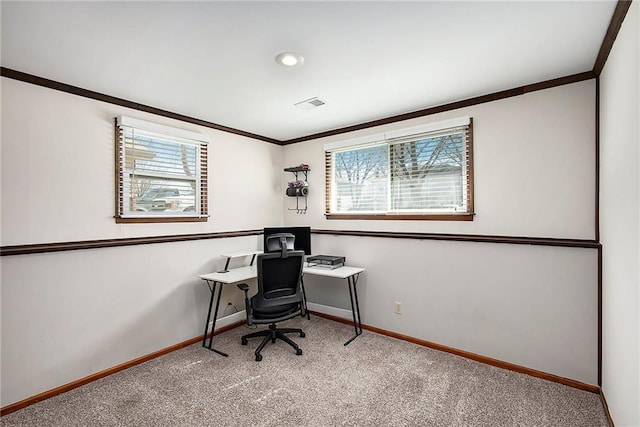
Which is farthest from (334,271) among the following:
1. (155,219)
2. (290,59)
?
(290,59)

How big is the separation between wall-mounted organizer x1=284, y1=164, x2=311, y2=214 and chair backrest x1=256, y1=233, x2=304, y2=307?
132 centimetres

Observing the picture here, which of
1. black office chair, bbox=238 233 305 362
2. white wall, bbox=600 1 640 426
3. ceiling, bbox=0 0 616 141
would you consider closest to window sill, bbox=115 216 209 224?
black office chair, bbox=238 233 305 362

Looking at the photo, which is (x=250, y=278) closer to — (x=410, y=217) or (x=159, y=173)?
(x=159, y=173)

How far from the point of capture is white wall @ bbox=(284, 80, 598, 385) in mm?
2428

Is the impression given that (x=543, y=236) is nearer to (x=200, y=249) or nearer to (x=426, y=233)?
(x=426, y=233)

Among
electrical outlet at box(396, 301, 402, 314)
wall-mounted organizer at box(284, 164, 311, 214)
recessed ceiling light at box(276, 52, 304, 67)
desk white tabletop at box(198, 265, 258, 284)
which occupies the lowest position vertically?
electrical outlet at box(396, 301, 402, 314)

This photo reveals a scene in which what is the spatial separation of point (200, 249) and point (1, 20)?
2323 millimetres

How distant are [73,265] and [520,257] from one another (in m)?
3.66

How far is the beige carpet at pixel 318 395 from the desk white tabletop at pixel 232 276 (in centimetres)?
71

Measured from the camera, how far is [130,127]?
2.91 metres

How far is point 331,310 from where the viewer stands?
13.1 ft

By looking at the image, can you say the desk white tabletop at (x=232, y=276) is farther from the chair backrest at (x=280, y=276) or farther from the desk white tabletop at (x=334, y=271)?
the desk white tabletop at (x=334, y=271)

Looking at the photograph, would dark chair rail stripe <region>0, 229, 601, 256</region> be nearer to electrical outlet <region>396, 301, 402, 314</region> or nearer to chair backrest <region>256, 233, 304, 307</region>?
electrical outlet <region>396, 301, 402, 314</region>

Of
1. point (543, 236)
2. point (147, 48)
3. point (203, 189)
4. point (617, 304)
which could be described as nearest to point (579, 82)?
point (543, 236)
